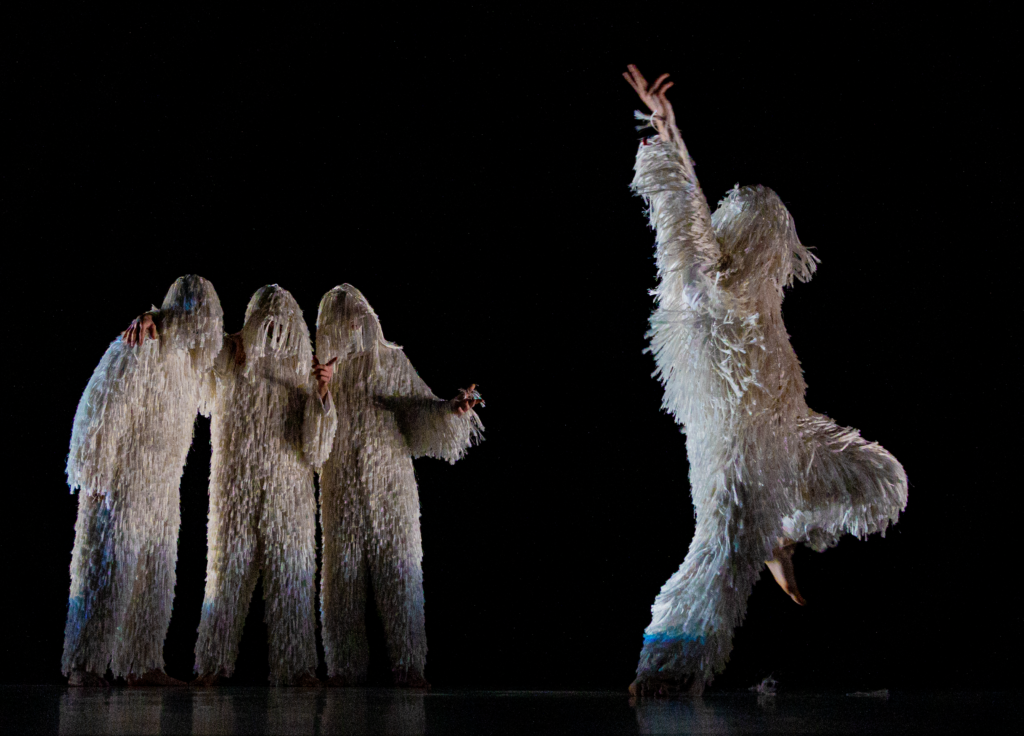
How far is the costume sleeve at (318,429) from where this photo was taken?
A: 9.75 ft

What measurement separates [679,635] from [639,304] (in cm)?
164

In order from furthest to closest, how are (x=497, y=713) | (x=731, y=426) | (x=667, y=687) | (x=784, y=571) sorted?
(x=784, y=571) < (x=731, y=426) < (x=667, y=687) < (x=497, y=713)

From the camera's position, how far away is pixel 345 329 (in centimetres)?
311

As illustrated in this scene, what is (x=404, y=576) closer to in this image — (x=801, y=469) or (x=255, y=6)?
(x=801, y=469)

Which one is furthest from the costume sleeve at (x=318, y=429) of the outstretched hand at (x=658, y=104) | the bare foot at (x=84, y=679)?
the outstretched hand at (x=658, y=104)

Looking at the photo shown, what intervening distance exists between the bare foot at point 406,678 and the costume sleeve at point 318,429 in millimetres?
614

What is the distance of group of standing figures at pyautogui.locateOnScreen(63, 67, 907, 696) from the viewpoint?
7.70ft

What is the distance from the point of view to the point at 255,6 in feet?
12.7

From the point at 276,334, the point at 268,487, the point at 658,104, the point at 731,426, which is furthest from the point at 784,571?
the point at 276,334

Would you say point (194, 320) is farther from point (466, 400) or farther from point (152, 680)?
point (152, 680)

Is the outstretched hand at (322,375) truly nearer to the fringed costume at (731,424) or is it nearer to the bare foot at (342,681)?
the bare foot at (342,681)

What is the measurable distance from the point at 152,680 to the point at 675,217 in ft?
6.05

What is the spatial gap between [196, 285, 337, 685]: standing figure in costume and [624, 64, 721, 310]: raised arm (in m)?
1.07

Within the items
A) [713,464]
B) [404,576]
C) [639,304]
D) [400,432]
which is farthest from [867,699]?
[639,304]
